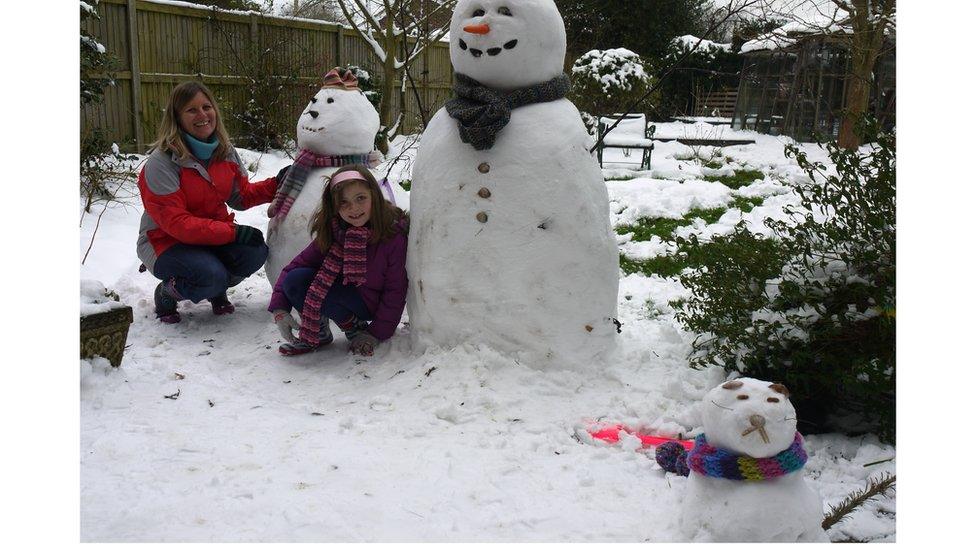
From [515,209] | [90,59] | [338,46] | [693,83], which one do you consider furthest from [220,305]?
[693,83]

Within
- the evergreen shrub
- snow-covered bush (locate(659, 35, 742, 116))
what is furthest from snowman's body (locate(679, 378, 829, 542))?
snow-covered bush (locate(659, 35, 742, 116))

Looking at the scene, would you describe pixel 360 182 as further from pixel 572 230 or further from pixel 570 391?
pixel 570 391

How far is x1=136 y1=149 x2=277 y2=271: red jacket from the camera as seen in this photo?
12.7 ft

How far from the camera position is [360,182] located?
348 cm

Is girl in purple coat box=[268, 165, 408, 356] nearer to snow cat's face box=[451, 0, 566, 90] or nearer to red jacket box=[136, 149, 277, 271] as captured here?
red jacket box=[136, 149, 277, 271]

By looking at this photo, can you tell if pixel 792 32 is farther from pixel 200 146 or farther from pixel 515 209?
pixel 200 146

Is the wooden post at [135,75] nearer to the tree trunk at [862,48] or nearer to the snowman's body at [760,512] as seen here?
the tree trunk at [862,48]

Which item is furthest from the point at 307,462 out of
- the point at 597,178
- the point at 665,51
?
the point at 665,51

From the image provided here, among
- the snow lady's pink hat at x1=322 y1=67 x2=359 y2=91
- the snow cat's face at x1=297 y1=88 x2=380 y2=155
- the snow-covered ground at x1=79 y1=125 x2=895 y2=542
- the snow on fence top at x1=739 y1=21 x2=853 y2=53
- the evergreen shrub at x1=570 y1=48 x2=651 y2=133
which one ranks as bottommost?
the snow-covered ground at x1=79 y1=125 x2=895 y2=542

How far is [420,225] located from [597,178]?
Result: 2.70ft

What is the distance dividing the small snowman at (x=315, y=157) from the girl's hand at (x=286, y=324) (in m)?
0.44

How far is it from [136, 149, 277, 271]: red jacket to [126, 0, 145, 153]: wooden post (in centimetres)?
509

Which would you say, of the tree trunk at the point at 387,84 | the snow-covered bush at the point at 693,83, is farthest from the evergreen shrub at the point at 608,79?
the snow-covered bush at the point at 693,83

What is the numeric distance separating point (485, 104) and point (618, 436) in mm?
1471
